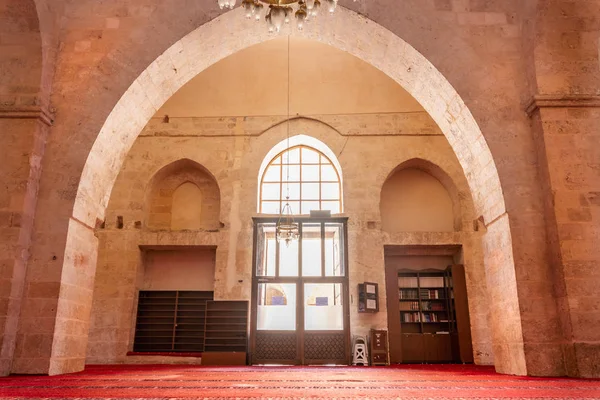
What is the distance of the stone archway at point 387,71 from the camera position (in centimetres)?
543

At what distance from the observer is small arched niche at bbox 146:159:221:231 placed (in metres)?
11.1

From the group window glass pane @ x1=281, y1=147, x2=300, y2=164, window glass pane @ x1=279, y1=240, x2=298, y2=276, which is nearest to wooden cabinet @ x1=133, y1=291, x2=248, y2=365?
window glass pane @ x1=279, y1=240, x2=298, y2=276

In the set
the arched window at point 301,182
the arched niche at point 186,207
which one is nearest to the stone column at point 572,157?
the arched window at point 301,182

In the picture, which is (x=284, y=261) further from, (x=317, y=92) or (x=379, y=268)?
(x=317, y=92)

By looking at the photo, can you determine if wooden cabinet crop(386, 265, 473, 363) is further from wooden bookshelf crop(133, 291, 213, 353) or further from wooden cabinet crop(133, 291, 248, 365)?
wooden bookshelf crop(133, 291, 213, 353)

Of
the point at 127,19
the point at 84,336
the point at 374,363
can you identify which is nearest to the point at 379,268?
the point at 374,363

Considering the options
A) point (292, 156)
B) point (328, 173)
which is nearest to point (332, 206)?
point (328, 173)

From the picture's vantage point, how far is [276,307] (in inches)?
406

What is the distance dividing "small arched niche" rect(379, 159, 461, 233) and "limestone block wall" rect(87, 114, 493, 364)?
0.33 m

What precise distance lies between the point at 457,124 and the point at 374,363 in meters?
5.36

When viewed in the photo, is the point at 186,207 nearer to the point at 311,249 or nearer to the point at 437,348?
the point at 311,249

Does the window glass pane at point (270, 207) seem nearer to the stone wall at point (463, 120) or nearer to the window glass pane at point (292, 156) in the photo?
the window glass pane at point (292, 156)

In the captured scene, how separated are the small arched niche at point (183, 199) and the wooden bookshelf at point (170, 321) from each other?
5.18 ft

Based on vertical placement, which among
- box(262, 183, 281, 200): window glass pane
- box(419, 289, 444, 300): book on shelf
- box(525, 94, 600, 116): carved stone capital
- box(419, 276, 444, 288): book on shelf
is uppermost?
box(262, 183, 281, 200): window glass pane
